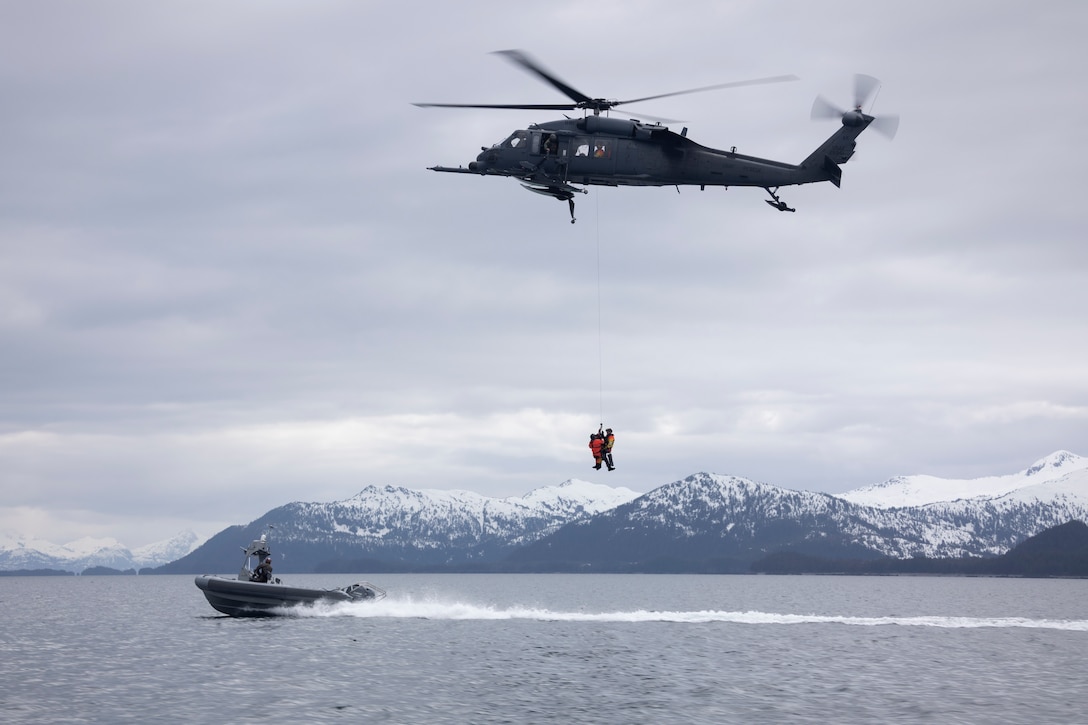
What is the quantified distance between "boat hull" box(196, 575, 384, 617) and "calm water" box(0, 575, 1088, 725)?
1.99m

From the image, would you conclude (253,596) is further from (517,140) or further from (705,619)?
(517,140)

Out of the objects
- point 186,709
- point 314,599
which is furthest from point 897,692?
point 314,599

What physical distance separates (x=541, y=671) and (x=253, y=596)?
26.0m

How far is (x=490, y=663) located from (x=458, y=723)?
66.7 feet

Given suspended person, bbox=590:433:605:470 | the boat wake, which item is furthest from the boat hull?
suspended person, bbox=590:433:605:470

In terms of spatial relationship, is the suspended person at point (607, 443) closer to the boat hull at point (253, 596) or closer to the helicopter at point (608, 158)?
the helicopter at point (608, 158)

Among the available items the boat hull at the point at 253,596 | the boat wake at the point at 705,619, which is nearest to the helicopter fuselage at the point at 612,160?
the boat hull at the point at 253,596

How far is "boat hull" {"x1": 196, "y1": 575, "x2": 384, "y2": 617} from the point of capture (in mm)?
75312

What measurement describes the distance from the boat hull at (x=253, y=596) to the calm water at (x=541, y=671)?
6.51ft

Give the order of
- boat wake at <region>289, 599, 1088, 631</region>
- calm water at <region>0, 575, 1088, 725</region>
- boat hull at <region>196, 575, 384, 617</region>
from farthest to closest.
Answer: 1. boat wake at <region>289, 599, 1088, 631</region>
2. boat hull at <region>196, 575, 384, 617</region>
3. calm water at <region>0, 575, 1088, 725</region>

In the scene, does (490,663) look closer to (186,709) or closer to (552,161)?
(186,709)

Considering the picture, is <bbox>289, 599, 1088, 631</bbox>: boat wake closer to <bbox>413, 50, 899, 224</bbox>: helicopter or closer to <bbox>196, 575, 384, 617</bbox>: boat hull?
<bbox>196, 575, 384, 617</bbox>: boat hull

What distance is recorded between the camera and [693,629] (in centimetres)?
Answer: 8625

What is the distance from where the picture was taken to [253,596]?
75.7 metres
